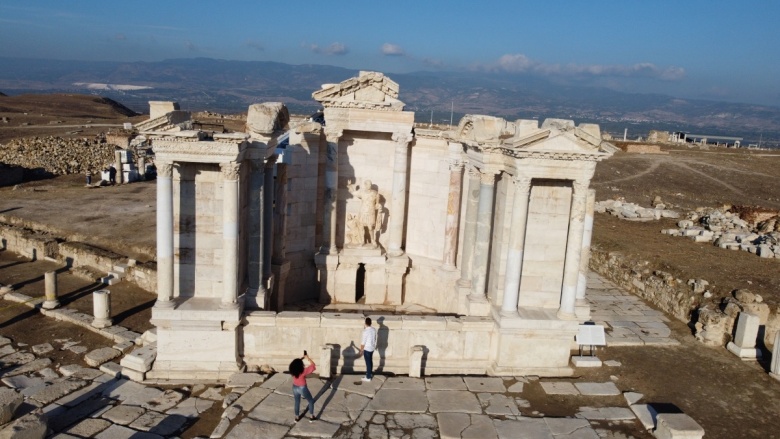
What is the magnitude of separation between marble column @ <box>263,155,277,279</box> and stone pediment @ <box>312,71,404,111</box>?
294 cm

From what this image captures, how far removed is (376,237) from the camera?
17484 mm

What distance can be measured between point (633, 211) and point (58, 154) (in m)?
37.0

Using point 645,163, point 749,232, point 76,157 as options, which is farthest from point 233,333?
point 645,163

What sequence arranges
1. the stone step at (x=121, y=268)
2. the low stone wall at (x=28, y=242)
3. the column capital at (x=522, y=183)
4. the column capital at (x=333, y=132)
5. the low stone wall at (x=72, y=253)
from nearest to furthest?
1. the column capital at (x=522, y=183)
2. the column capital at (x=333, y=132)
3. the low stone wall at (x=72, y=253)
4. the stone step at (x=121, y=268)
5. the low stone wall at (x=28, y=242)

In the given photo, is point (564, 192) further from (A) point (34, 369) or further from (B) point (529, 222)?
(A) point (34, 369)

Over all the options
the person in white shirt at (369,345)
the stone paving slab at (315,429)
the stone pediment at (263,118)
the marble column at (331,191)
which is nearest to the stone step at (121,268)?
the marble column at (331,191)

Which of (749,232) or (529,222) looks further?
(749,232)

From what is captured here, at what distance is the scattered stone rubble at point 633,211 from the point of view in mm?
28225

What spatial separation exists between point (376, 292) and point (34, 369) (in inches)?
348

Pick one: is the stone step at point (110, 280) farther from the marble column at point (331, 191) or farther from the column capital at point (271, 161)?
the column capital at point (271, 161)

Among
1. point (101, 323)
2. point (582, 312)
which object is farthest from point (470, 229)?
point (101, 323)

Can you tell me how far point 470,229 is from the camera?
1520 centimetres

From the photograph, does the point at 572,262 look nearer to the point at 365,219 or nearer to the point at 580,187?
the point at 580,187

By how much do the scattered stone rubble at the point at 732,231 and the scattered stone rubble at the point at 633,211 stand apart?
1.19 metres
